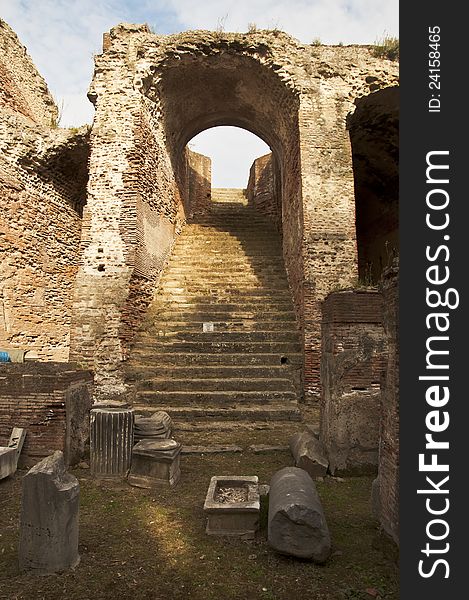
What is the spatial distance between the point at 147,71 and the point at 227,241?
5.25 m

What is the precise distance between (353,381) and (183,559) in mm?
2882

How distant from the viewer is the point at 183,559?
124 inches

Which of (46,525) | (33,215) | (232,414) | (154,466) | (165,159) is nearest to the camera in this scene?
(46,525)

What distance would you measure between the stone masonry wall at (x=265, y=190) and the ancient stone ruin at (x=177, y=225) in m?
2.49

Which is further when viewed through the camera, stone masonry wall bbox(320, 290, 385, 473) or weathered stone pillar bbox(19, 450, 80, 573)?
stone masonry wall bbox(320, 290, 385, 473)

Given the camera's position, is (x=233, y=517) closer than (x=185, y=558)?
No

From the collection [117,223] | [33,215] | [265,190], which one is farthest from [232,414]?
[265,190]

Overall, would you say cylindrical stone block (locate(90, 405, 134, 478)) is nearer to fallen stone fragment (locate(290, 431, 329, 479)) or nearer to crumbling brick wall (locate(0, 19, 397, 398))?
fallen stone fragment (locate(290, 431, 329, 479))

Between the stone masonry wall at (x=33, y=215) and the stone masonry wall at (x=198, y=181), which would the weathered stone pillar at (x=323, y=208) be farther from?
the stone masonry wall at (x=198, y=181)

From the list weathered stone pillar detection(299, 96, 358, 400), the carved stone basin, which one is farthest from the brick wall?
weathered stone pillar detection(299, 96, 358, 400)

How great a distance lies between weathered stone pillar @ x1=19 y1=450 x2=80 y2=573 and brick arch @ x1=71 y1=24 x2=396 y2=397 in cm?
539

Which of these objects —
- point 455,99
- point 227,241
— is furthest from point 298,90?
point 455,99

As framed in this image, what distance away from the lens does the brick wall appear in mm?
5148

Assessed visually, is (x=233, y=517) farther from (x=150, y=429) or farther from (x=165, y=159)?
(x=165, y=159)
